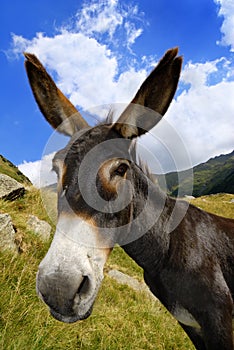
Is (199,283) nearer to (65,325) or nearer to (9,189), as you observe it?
(65,325)

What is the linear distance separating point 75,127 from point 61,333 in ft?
8.50

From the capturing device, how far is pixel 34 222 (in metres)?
7.45

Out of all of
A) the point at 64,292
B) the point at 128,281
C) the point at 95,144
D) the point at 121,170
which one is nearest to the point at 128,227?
the point at 121,170

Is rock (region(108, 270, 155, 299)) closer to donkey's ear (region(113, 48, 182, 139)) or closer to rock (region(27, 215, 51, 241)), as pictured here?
rock (region(27, 215, 51, 241))

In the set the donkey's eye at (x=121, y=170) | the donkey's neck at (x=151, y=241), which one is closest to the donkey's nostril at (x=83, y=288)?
the donkey's eye at (x=121, y=170)

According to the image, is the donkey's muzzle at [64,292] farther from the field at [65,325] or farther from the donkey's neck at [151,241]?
the donkey's neck at [151,241]

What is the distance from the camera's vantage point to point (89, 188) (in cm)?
269

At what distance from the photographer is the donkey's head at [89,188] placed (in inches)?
93.0

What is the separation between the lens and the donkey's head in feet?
7.75

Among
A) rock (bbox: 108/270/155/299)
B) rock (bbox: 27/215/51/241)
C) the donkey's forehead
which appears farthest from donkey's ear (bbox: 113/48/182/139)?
rock (bbox: 108/270/155/299)

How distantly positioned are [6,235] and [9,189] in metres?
3.48

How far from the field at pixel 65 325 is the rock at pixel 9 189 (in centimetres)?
141

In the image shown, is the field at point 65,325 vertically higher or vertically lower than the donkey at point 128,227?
lower

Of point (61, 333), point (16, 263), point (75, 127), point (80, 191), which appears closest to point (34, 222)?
point (16, 263)
